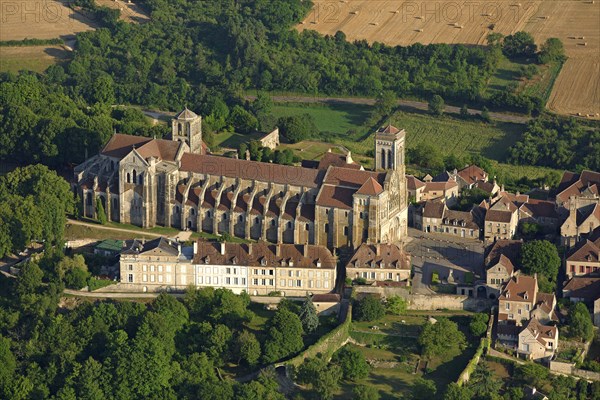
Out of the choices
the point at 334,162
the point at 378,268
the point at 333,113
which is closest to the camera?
the point at 378,268

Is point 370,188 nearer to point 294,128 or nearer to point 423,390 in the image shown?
point 423,390

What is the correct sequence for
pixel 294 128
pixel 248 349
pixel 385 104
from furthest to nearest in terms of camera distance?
1. pixel 385 104
2. pixel 294 128
3. pixel 248 349

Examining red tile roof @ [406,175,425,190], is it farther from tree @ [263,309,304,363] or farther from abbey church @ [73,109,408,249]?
tree @ [263,309,304,363]

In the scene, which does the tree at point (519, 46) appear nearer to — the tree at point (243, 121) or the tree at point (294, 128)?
the tree at point (294, 128)

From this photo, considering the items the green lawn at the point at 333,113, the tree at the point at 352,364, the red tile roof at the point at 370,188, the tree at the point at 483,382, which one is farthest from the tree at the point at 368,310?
the green lawn at the point at 333,113

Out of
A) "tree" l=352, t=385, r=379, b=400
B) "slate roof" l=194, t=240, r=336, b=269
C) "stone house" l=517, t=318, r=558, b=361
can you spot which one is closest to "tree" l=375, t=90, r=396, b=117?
"slate roof" l=194, t=240, r=336, b=269

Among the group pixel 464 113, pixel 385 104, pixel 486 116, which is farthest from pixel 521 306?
pixel 385 104

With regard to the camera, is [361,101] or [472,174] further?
[361,101]
